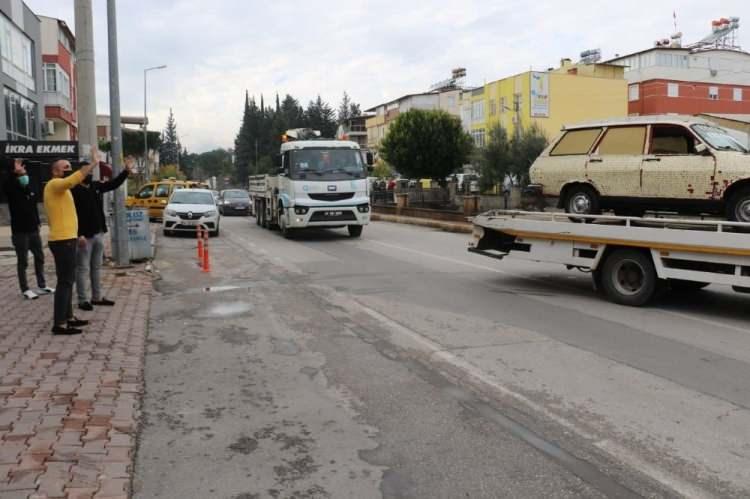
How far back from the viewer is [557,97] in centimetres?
6631

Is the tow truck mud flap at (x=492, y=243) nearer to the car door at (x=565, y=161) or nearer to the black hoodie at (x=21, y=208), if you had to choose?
the car door at (x=565, y=161)

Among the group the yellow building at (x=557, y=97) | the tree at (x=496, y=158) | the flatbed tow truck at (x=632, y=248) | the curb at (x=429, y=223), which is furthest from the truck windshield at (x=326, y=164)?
the yellow building at (x=557, y=97)

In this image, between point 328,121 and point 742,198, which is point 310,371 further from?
point 328,121

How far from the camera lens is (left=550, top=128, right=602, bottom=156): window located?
Answer: 10.7 meters

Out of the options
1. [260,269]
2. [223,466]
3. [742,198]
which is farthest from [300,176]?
[223,466]

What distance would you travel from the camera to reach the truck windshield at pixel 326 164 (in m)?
19.2

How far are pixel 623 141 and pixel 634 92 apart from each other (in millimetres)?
72162

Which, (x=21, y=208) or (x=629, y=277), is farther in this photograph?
(x=21, y=208)

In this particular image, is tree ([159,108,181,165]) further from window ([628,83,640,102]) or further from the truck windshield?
the truck windshield

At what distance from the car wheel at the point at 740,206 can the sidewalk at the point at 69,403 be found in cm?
756

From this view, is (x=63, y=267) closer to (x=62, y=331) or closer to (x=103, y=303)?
(x=62, y=331)

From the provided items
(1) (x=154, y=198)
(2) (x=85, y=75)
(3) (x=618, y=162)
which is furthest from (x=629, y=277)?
(1) (x=154, y=198)

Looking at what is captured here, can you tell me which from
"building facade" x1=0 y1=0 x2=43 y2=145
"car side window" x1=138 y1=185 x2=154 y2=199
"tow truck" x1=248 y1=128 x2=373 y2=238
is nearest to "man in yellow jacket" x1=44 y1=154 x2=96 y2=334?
"tow truck" x1=248 y1=128 x2=373 y2=238

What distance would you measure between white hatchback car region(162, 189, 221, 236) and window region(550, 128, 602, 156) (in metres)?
12.9
